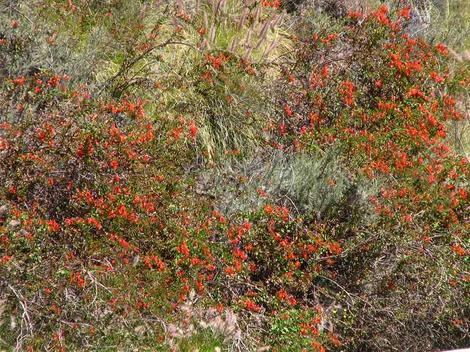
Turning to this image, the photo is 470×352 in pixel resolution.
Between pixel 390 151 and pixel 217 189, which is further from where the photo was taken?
pixel 390 151

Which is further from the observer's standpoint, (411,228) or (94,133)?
(411,228)

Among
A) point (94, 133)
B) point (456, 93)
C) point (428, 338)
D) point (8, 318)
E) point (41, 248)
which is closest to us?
point (8, 318)

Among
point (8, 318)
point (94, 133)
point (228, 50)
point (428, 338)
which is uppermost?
point (228, 50)

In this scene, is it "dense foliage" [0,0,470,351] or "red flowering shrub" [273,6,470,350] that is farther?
"red flowering shrub" [273,6,470,350]

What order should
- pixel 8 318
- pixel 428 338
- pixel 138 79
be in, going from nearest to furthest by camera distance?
pixel 8 318, pixel 428 338, pixel 138 79

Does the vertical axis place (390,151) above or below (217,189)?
above

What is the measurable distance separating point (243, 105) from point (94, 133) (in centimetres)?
223

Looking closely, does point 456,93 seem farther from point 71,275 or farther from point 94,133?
point 71,275

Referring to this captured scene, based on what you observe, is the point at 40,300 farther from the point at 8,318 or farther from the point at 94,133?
the point at 94,133

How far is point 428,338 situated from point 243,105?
2803 mm

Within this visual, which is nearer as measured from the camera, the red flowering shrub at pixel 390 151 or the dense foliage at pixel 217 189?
the dense foliage at pixel 217 189

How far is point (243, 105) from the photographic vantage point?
7.93m

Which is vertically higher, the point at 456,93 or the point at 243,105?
the point at 456,93

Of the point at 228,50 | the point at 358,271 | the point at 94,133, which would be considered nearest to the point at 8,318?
the point at 94,133
